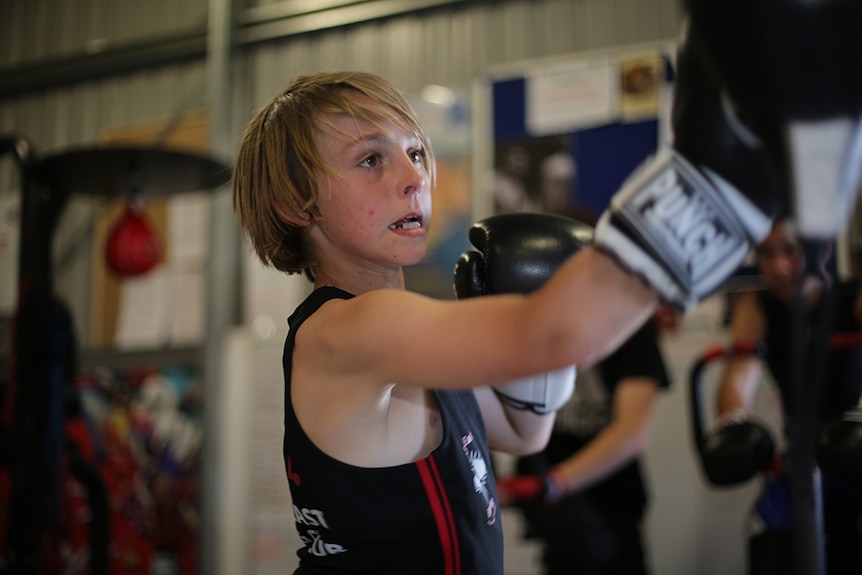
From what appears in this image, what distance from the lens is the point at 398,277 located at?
3.69ft

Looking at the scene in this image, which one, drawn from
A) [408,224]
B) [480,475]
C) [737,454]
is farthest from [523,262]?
[737,454]

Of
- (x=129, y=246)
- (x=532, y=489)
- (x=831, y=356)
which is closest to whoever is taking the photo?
(x=831, y=356)

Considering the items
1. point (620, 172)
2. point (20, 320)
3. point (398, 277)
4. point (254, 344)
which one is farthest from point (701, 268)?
point (254, 344)

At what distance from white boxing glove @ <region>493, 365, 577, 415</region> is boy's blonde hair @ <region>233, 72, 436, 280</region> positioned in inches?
11.7

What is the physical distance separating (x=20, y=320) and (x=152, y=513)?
80.6 inches

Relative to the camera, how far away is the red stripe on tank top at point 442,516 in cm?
96

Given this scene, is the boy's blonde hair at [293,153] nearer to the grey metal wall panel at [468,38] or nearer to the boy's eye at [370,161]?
the boy's eye at [370,161]

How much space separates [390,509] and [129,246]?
8.96ft

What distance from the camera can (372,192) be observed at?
0.99 metres

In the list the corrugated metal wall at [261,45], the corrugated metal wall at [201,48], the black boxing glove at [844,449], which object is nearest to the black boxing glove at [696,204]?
the black boxing glove at [844,449]

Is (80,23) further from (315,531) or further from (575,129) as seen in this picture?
(315,531)

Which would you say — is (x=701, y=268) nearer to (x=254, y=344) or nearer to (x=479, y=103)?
(x=479, y=103)

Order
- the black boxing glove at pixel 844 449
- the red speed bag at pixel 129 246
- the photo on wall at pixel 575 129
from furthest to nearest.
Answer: the photo on wall at pixel 575 129 < the red speed bag at pixel 129 246 < the black boxing glove at pixel 844 449

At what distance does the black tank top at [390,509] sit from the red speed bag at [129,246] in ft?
8.51
